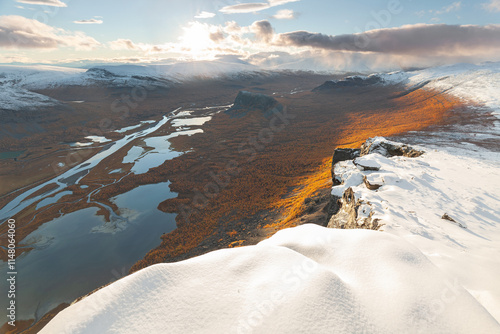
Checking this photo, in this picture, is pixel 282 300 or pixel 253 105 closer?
pixel 282 300

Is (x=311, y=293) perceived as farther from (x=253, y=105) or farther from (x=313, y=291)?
(x=253, y=105)

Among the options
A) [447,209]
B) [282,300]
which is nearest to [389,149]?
[447,209]

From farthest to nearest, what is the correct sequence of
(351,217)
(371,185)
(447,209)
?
1. (371,185)
2. (351,217)
3. (447,209)

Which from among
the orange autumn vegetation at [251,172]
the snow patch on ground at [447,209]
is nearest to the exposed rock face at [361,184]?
the snow patch on ground at [447,209]

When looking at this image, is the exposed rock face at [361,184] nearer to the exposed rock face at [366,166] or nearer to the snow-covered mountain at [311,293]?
the exposed rock face at [366,166]

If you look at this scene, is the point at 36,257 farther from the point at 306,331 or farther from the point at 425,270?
the point at 425,270

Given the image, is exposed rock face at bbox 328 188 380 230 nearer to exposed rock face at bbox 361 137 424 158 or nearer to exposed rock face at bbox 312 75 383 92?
exposed rock face at bbox 361 137 424 158

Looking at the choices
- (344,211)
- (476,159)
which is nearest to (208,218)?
(344,211)
